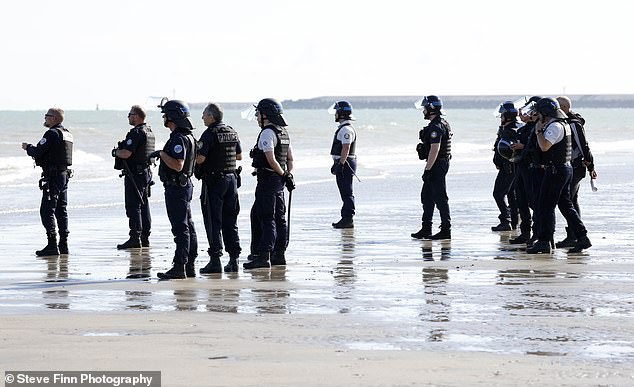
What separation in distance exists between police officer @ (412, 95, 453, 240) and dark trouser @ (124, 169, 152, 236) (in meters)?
3.47

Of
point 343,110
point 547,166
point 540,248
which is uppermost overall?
point 343,110

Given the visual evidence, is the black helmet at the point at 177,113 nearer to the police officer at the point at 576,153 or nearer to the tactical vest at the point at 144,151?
the tactical vest at the point at 144,151

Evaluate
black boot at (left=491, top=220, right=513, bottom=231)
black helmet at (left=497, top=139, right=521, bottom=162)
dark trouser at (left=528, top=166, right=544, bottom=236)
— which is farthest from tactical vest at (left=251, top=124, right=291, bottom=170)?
black boot at (left=491, top=220, right=513, bottom=231)

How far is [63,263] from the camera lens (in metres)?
13.3

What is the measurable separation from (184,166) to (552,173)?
4.30m

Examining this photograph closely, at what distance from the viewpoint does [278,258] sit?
1291cm

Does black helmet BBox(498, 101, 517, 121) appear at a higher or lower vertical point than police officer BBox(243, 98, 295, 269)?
higher

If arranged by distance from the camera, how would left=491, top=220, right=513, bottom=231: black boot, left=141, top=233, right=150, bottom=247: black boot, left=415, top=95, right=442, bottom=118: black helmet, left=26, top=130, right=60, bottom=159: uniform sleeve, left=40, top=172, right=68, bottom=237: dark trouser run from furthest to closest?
left=491, top=220, right=513, bottom=231: black boot
left=415, top=95, right=442, bottom=118: black helmet
left=141, top=233, right=150, bottom=247: black boot
left=40, top=172, right=68, bottom=237: dark trouser
left=26, top=130, right=60, bottom=159: uniform sleeve

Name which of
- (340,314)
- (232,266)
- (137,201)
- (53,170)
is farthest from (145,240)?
(340,314)

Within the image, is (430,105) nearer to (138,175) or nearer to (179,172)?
(138,175)

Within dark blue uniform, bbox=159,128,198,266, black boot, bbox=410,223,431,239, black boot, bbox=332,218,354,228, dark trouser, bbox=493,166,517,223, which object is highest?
dark blue uniform, bbox=159,128,198,266

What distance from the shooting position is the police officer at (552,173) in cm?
1350

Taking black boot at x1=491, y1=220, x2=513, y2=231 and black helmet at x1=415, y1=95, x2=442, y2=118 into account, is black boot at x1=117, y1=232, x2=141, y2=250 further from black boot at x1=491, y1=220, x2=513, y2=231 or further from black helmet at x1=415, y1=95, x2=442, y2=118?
black boot at x1=491, y1=220, x2=513, y2=231

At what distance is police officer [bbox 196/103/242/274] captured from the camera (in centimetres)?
1198
